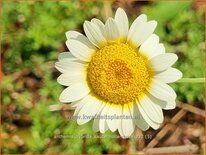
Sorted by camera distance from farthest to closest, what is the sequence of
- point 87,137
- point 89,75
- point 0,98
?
point 0,98 < point 87,137 < point 89,75

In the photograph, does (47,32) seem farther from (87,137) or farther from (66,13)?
(87,137)

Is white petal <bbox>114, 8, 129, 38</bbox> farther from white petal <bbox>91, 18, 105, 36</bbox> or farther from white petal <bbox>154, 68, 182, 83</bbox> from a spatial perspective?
white petal <bbox>154, 68, 182, 83</bbox>

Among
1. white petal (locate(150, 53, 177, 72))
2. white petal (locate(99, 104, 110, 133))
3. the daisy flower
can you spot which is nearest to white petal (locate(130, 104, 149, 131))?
the daisy flower

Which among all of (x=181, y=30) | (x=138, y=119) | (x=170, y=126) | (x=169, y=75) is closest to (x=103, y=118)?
(x=138, y=119)

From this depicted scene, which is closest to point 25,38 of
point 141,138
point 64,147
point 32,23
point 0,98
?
point 32,23

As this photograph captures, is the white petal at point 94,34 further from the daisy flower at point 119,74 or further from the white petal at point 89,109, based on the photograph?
the white petal at point 89,109

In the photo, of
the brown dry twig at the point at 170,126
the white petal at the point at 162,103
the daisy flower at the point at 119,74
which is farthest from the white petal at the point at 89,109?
the brown dry twig at the point at 170,126

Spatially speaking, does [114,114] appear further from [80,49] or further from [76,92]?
[80,49]
